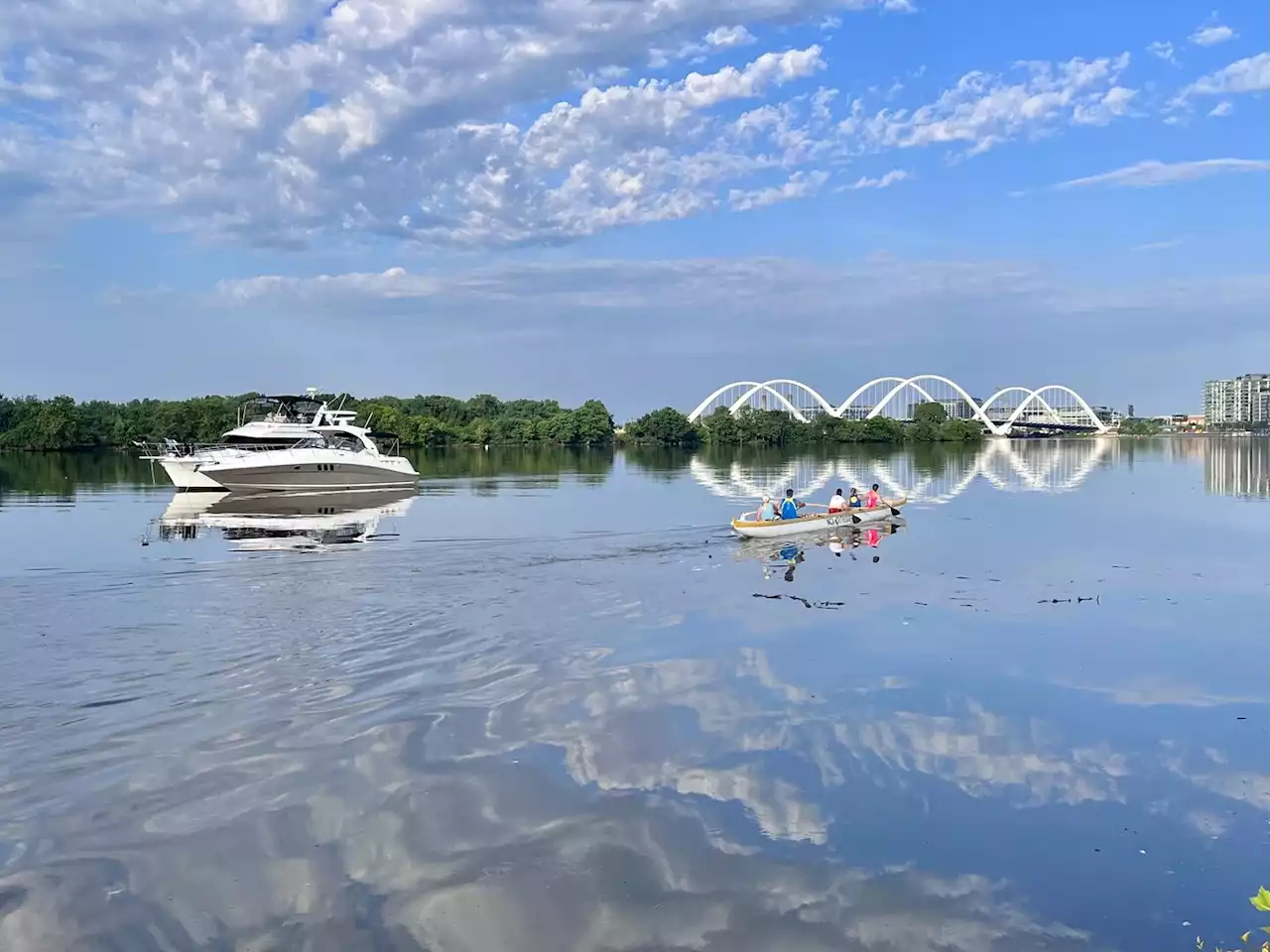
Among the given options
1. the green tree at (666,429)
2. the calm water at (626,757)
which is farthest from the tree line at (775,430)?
the calm water at (626,757)

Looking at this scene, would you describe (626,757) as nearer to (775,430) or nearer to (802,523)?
(802,523)

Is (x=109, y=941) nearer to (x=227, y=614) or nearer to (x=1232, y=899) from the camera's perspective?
(x=1232, y=899)

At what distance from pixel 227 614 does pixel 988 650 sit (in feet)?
41.5

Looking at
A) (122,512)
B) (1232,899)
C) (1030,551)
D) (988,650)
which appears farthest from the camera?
(122,512)

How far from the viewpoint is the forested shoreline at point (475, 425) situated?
121 m

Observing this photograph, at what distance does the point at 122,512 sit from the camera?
37875mm

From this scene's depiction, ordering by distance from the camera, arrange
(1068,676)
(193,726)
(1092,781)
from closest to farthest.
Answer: (1092,781)
(193,726)
(1068,676)

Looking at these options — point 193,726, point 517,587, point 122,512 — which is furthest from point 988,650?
point 122,512

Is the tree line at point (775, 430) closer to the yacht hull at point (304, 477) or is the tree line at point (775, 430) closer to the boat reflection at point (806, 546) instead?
the yacht hull at point (304, 477)

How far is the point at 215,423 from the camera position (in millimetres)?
121188

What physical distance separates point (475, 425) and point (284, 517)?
360 ft

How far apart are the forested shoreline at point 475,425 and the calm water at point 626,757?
3704 inches

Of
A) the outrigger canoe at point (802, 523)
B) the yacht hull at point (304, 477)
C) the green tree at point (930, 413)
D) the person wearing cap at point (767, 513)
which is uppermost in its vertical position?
the green tree at point (930, 413)

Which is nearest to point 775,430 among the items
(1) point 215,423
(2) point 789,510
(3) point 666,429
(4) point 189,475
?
(3) point 666,429
